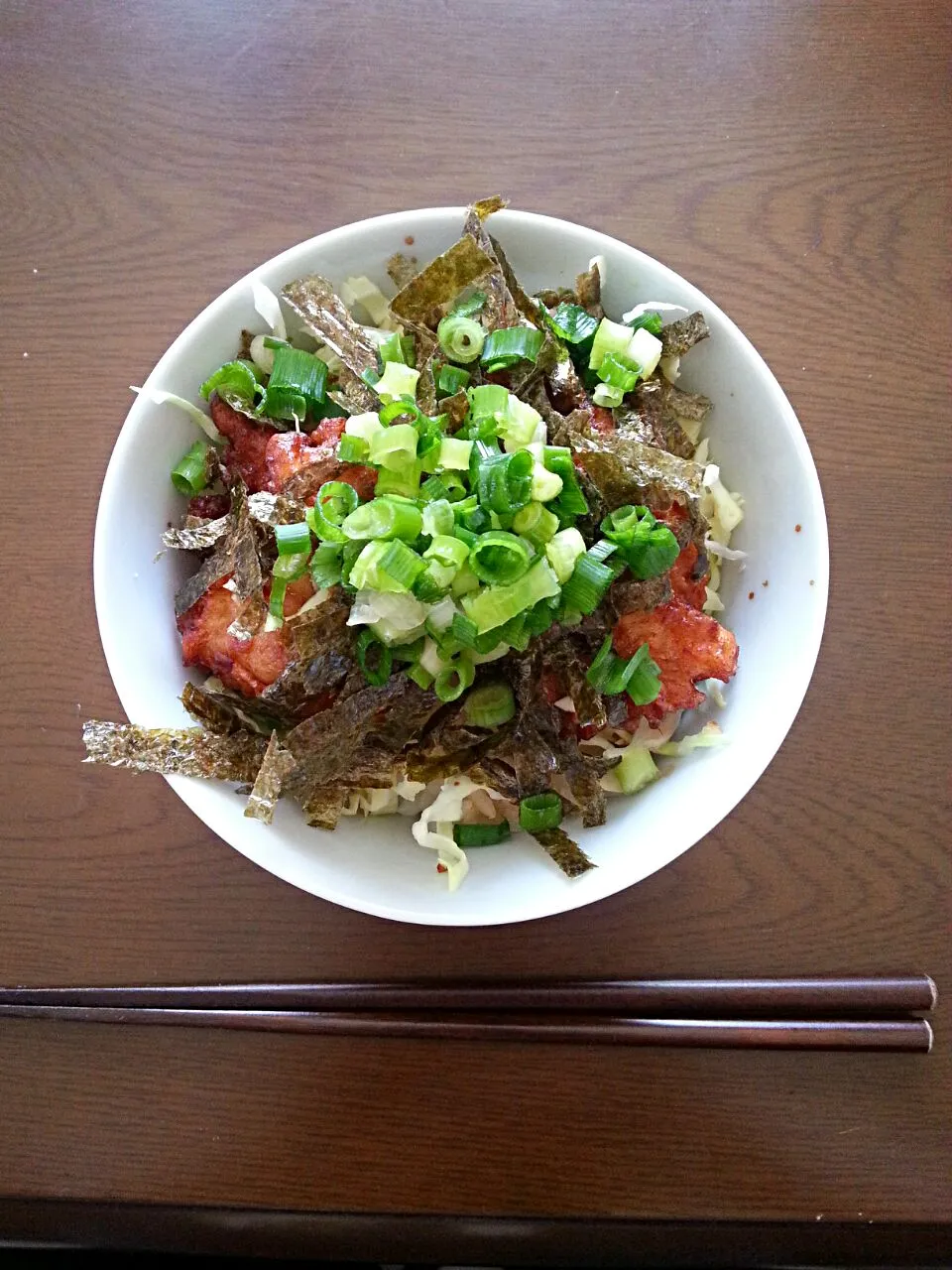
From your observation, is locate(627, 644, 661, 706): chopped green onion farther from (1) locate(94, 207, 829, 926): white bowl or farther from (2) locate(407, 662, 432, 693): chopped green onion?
(2) locate(407, 662, 432, 693): chopped green onion

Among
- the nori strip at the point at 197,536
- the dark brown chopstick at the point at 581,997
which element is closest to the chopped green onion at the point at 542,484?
the nori strip at the point at 197,536

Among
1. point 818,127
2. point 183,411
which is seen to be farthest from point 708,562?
point 818,127

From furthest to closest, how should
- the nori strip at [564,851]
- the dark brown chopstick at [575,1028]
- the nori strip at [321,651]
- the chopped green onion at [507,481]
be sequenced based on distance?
the dark brown chopstick at [575,1028] < the nori strip at [564,851] < the nori strip at [321,651] < the chopped green onion at [507,481]

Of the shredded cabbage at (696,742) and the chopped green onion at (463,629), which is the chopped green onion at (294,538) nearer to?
the chopped green onion at (463,629)

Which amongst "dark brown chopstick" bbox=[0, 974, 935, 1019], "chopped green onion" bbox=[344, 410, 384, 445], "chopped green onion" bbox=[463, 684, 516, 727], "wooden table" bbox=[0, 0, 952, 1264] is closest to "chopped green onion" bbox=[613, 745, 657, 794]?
"chopped green onion" bbox=[463, 684, 516, 727]

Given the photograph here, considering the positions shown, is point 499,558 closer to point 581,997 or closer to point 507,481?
point 507,481

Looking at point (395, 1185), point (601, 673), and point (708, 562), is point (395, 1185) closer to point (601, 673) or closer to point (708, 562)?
point (601, 673)
